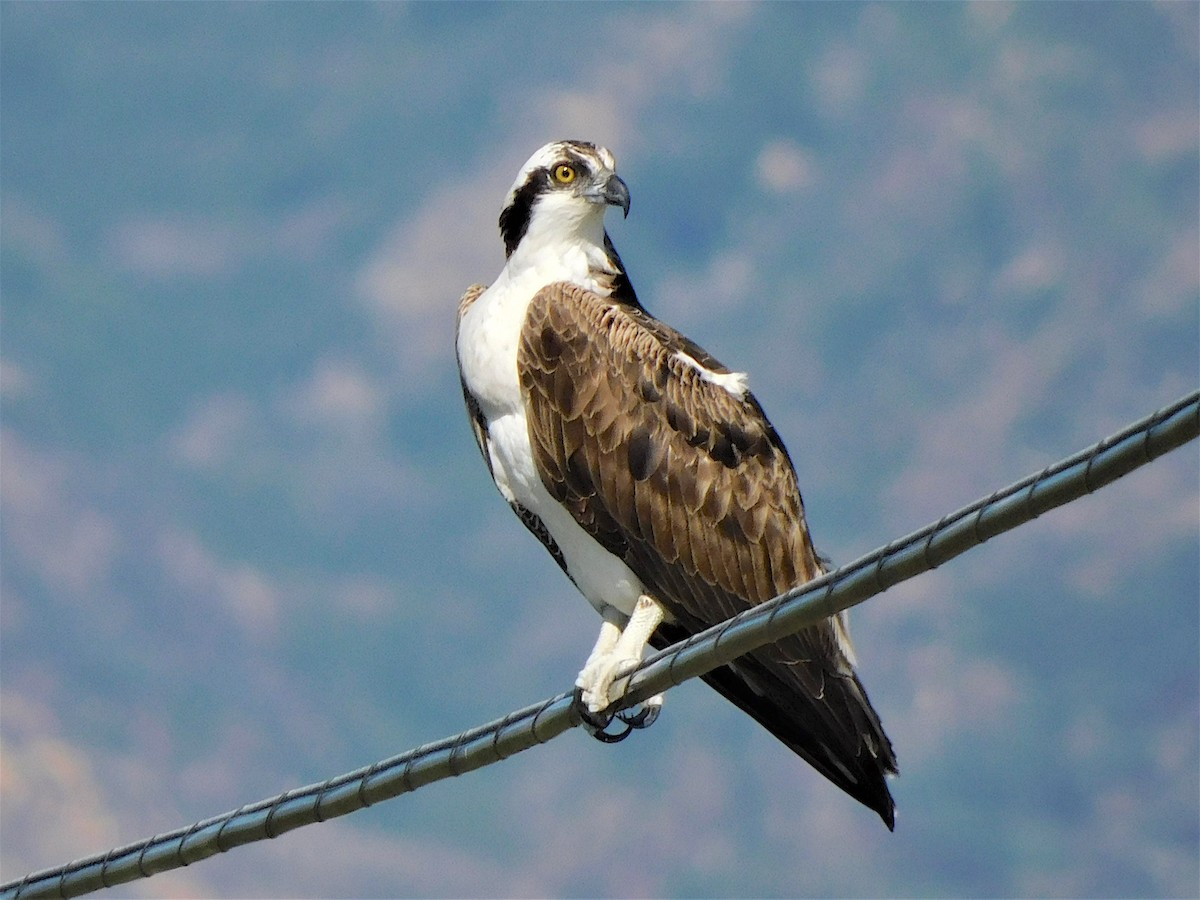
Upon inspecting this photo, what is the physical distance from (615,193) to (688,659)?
12.2 feet

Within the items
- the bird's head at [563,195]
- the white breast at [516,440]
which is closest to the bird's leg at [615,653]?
the white breast at [516,440]

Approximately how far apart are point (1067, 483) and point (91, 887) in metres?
4.56

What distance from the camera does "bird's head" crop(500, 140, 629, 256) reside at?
32.2 ft

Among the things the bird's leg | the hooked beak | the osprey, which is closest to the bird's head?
the hooked beak

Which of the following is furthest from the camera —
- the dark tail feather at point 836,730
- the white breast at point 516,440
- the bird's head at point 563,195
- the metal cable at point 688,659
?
the bird's head at point 563,195

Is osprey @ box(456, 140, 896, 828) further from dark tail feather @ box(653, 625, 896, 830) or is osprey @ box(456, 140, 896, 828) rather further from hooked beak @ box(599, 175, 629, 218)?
hooked beak @ box(599, 175, 629, 218)

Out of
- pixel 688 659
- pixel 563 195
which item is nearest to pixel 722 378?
pixel 563 195

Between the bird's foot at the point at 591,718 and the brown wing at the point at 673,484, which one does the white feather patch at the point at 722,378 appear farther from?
the bird's foot at the point at 591,718

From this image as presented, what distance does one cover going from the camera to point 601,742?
333 inches

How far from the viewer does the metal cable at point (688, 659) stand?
5.18m

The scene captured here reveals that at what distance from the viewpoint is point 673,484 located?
9.20 metres

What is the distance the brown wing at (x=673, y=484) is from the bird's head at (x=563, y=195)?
0.59m

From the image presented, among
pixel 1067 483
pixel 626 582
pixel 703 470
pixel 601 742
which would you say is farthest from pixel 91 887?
pixel 1067 483

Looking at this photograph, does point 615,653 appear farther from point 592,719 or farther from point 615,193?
point 615,193
